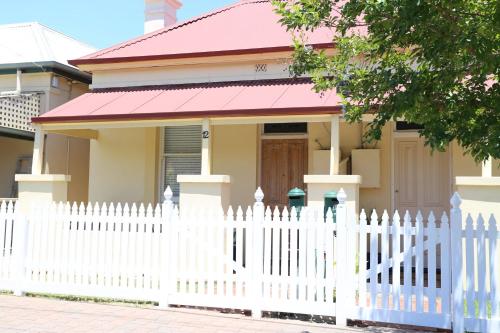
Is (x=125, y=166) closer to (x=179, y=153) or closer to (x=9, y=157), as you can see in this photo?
(x=179, y=153)

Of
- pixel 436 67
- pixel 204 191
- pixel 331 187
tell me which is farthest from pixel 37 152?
pixel 436 67

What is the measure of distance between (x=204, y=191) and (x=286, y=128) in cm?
304

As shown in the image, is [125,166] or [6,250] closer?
[6,250]

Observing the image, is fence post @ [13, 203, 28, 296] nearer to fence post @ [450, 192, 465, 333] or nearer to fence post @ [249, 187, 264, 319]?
fence post @ [249, 187, 264, 319]

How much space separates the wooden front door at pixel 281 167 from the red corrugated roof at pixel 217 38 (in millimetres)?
2134

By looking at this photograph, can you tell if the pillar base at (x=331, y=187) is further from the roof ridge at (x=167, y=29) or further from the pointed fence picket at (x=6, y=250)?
the roof ridge at (x=167, y=29)

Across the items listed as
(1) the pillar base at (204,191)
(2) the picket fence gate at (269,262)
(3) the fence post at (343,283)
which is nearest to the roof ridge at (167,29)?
(1) the pillar base at (204,191)

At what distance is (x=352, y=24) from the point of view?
17.9 feet

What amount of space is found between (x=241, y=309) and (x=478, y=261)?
296cm

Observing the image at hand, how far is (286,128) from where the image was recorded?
1145cm

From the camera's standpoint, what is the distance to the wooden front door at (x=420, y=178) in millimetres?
10352

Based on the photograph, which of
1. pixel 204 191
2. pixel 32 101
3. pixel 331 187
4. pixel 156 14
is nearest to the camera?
pixel 331 187

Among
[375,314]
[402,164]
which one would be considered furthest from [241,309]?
[402,164]

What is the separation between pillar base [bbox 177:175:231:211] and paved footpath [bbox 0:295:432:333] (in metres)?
2.51
